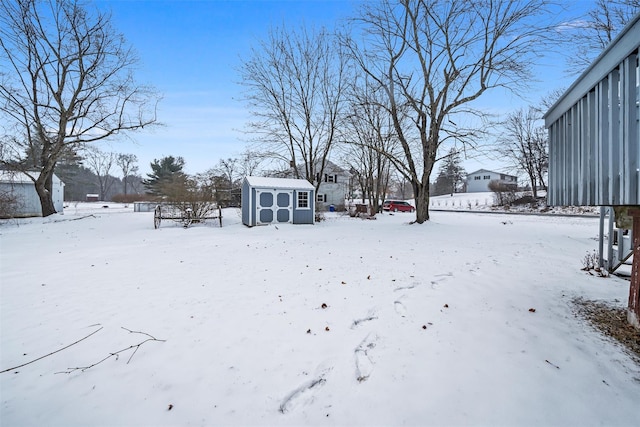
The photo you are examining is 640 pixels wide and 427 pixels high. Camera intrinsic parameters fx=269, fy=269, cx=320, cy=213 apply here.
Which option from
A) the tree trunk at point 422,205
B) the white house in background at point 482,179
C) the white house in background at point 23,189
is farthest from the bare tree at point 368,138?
the white house in background at point 482,179

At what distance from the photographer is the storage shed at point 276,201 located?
43.9ft

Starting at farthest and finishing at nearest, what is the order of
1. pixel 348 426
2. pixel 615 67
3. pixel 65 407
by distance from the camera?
pixel 615 67 < pixel 65 407 < pixel 348 426

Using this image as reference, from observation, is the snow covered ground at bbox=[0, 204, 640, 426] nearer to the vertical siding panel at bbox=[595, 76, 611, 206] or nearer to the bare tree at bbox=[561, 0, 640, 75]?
the vertical siding panel at bbox=[595, 76, 611, 206]

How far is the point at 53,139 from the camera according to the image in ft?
50.0

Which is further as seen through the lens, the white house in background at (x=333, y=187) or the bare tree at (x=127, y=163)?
the bare tree at (x=127, y=163)

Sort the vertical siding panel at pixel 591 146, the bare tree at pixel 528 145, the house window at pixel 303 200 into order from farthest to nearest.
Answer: the bare tree at pixel 528 145
the house window at pixel 303 200
the vertical siding panel at pixel 591 146

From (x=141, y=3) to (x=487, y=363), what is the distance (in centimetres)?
1323

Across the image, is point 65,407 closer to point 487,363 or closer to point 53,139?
point 487,363

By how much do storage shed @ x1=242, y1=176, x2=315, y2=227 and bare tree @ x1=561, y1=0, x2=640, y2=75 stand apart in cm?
1193

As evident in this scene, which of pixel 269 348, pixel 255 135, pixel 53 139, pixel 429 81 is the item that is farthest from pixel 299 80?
pixel 269 348

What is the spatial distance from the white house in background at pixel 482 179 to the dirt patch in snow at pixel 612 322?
191 feet

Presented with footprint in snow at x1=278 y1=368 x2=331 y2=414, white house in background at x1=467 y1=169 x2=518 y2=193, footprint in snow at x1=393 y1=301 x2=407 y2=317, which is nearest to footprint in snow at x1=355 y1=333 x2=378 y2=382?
footprint in snow at x1=278 y1=368 x2=331 y2=414

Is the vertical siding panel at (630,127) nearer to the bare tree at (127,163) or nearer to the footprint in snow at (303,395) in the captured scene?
the footprint in snow at (303,395)

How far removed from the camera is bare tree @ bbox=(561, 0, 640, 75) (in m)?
9.30
